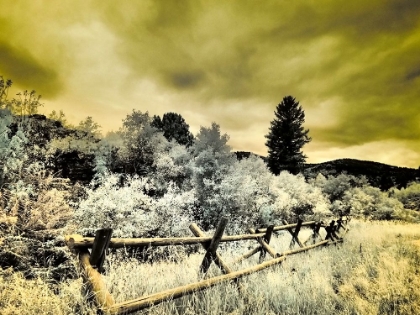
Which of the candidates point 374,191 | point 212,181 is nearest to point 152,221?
point 212,181

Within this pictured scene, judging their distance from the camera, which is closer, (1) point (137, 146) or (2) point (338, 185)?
(1) point (137, 146)

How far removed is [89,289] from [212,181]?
14.2m

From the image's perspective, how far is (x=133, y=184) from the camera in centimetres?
1330

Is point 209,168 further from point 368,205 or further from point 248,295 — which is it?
point 368,205

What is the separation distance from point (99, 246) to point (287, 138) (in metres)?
42.5

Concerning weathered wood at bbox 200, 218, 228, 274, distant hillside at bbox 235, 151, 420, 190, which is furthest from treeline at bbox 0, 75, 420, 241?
distant hillside at bbox 235, 151, 420, 190

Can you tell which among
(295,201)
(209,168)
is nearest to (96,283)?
(209,168)

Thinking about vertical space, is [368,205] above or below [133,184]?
below

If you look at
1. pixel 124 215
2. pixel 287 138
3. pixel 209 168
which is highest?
pixel 287 138

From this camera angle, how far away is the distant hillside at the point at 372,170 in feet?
151

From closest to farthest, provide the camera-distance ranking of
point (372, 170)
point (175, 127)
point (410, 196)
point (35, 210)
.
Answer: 1. point (35, 210)
2. point (410, 196)
3. point (175, 127)
4. point (372, 170)

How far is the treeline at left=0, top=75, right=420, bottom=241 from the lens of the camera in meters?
9.80

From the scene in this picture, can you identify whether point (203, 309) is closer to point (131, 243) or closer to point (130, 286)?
point (130, 286)

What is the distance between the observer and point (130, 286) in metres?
3.71
